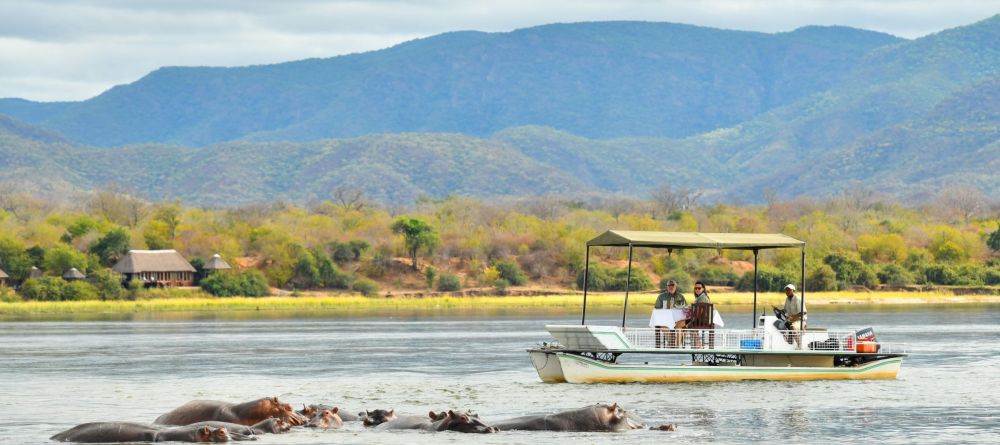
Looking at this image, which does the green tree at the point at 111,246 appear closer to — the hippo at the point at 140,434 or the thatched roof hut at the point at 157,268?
the thatched roof hut at the point at 157,268

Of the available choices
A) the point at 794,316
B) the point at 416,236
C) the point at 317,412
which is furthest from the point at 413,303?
the point at 317,412

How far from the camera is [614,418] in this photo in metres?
30.2

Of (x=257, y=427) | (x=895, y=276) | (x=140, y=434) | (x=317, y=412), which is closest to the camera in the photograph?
(x=140, y=434)

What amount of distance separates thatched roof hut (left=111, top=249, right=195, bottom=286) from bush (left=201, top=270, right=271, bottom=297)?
2.34m

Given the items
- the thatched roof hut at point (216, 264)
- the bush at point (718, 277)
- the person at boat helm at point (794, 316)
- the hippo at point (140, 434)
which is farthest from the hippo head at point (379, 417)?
the thatched roof hut at point (216, 264)

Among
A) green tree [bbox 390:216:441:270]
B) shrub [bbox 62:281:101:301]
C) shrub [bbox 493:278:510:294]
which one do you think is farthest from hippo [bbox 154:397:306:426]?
green tree [bbox 390:216:441:270]

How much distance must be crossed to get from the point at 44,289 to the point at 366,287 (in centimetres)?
1985

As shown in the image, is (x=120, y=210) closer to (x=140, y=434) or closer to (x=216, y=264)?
(x=216, y=264)

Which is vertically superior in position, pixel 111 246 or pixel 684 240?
pixel 111 246

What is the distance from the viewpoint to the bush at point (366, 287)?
10769 cm

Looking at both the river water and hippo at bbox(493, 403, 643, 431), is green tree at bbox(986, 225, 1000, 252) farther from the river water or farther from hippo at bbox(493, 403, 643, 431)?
hippo at bbox(493, 403, 643, 431)

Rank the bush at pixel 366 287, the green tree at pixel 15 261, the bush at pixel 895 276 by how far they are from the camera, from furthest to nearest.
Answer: the bush at pixel 366 287 < the bush at pixel 895 276 < the green tree at pixel 15 261

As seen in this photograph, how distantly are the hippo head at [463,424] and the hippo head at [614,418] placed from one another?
187cm

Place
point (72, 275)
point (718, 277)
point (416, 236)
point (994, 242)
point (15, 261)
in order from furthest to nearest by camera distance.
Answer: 1. point (416, 236)
2. point (994, 242)
3. point (718, 277)
4. point (15, 261)
5. point (72, 275)
